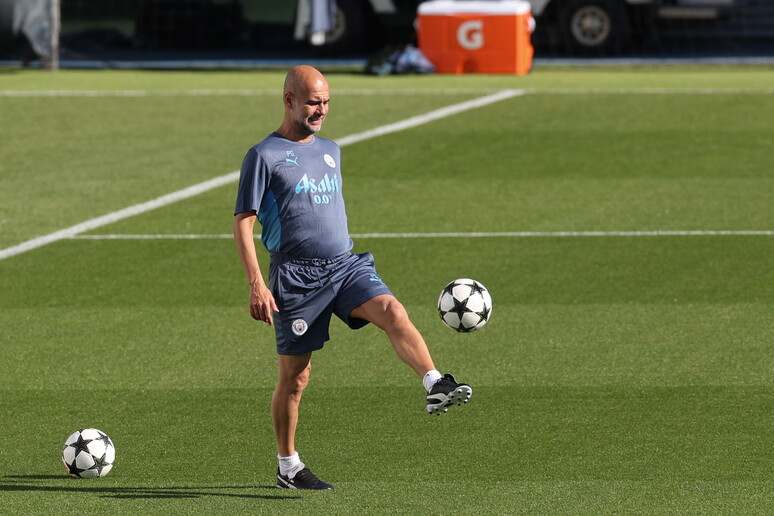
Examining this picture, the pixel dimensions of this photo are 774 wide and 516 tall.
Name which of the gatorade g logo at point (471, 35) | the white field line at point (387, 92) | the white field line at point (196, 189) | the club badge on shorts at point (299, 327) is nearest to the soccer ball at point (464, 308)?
the club badge on shorts at point (299, 327)

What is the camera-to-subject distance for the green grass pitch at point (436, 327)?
688 centimetres

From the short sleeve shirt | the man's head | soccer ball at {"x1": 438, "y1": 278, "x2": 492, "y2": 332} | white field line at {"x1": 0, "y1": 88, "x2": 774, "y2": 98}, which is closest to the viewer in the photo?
the man's head

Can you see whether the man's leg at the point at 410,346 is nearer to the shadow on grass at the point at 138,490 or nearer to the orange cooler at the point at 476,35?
the shadow on grass at the point at 138,490

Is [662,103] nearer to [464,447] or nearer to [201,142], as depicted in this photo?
[201,142]

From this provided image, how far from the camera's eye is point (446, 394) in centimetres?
629

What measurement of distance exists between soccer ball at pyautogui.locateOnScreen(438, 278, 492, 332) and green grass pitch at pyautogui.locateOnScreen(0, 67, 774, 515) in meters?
0.54

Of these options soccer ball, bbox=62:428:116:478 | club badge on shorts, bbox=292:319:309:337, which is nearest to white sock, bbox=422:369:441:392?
club badge on shorts, bbox=292:319:309:337

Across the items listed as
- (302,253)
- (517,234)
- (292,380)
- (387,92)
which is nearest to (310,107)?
(302,253)

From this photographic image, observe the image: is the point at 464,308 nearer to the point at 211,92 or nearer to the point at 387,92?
the point at 387,92

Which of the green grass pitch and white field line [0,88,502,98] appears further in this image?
white field line [0,88,502,98]

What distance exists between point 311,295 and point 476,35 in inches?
761

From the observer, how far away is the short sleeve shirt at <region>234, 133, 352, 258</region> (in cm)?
663

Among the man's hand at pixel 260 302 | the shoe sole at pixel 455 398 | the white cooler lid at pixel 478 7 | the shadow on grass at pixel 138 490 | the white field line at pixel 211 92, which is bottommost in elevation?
the white field line at pixel 211 92

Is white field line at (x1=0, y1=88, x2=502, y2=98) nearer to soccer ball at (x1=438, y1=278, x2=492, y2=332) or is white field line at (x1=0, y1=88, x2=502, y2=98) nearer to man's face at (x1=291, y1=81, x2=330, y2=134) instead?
soccer ball at (x1=438, y1=278, x2=492, y2=332)
